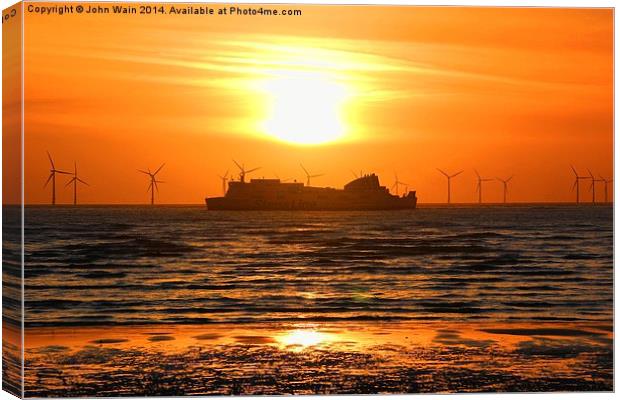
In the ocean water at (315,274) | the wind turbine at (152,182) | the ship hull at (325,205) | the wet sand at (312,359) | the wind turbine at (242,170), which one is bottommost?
the wet sand at (312,359)

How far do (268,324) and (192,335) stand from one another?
2.14ft

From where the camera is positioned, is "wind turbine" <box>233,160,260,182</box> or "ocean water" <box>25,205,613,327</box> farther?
"wind turbine" <box>233,160,260,182</box>

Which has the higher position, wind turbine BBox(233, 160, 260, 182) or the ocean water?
wind turbine BBox(233, 160, 260, 182)

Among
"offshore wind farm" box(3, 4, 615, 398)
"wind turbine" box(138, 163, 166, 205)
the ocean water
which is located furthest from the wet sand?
"wind turbine" box(138, 163, 166, 205)

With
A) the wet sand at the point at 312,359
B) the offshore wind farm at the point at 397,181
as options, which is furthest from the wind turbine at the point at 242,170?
the wet sand at the point at 312,359

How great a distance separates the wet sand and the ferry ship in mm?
1261

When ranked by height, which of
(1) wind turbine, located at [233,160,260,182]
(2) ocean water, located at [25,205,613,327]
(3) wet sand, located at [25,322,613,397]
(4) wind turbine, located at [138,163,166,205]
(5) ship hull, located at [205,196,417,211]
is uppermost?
(1) wind turbine, located at [233,160,260,182]

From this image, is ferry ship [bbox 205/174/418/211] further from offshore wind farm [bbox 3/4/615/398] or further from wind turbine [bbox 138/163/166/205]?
wind turbine [bbox 138/163/166/205]

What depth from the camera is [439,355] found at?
12031 mm

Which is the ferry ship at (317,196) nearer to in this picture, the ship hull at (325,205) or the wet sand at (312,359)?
the ship hull at (325,205)

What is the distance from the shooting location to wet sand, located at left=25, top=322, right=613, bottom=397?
11602mm

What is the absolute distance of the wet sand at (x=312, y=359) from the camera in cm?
1160

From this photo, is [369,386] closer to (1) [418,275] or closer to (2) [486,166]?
(1) [418,275]

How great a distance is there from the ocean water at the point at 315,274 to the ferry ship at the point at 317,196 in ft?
0.58
